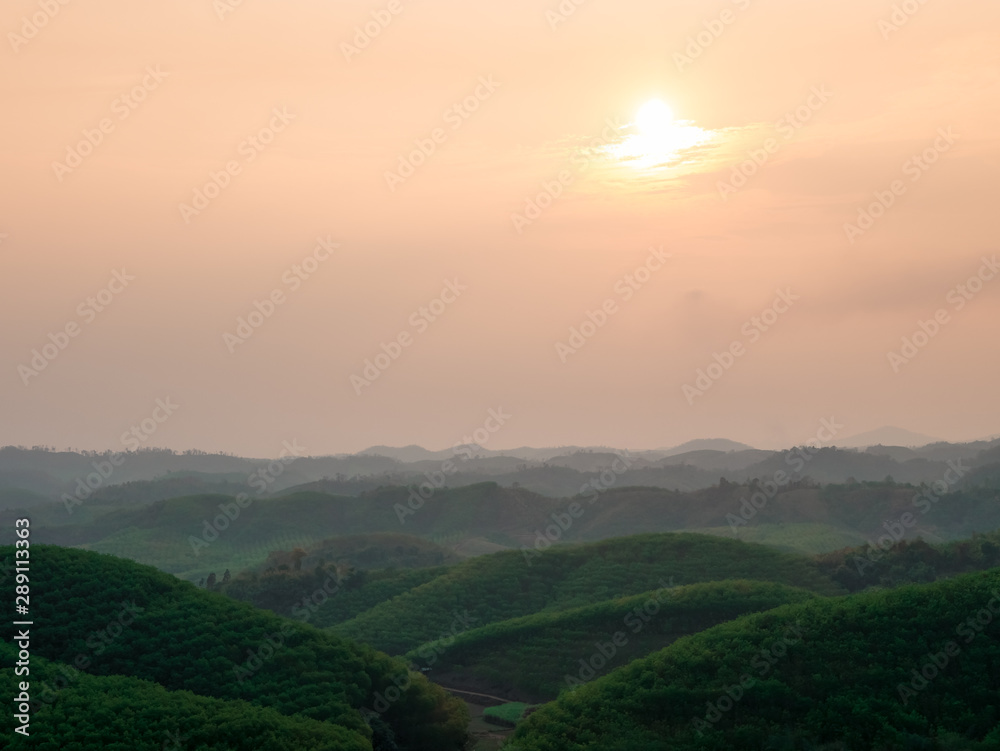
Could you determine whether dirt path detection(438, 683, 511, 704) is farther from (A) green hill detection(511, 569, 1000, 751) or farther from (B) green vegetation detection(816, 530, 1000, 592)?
(B) green vegetation detection(816, 530, 1000, 592)

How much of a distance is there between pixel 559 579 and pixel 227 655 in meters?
31.8

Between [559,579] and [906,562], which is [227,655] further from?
[906,562]

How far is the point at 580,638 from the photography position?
47906 millimetres

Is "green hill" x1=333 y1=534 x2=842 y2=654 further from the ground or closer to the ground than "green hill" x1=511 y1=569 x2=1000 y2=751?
further from the ground

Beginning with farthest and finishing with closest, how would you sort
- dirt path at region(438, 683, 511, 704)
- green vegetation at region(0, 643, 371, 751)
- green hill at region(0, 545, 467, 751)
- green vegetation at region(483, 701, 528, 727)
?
dirt path at region(438, 683, 511, 704) < green vegetation at region(483, 701, 528, 727) < green hill at region(0, 545, 467, 751) < green vegetation at region(0, 643, 371, 751)

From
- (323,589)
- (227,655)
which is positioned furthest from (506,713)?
(323,589)

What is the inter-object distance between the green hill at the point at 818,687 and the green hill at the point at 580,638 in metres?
13.0

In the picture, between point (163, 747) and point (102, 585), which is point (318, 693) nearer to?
point (163, 747)

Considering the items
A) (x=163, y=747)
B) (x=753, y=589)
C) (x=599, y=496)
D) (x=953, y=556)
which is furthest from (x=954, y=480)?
(x=163, y=747)

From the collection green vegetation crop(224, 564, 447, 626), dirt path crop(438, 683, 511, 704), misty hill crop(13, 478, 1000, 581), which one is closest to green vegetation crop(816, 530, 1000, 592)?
dirt path crop(438, 683, 511, 704)

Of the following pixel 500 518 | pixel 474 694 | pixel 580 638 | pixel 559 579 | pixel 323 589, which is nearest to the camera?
pixel 474 694

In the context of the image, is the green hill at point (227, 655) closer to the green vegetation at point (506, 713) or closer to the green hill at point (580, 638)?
the green vegetation at point (506, 713)

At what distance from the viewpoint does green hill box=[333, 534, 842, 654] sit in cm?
5828

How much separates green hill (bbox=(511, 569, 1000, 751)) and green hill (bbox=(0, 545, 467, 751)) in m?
5.83
